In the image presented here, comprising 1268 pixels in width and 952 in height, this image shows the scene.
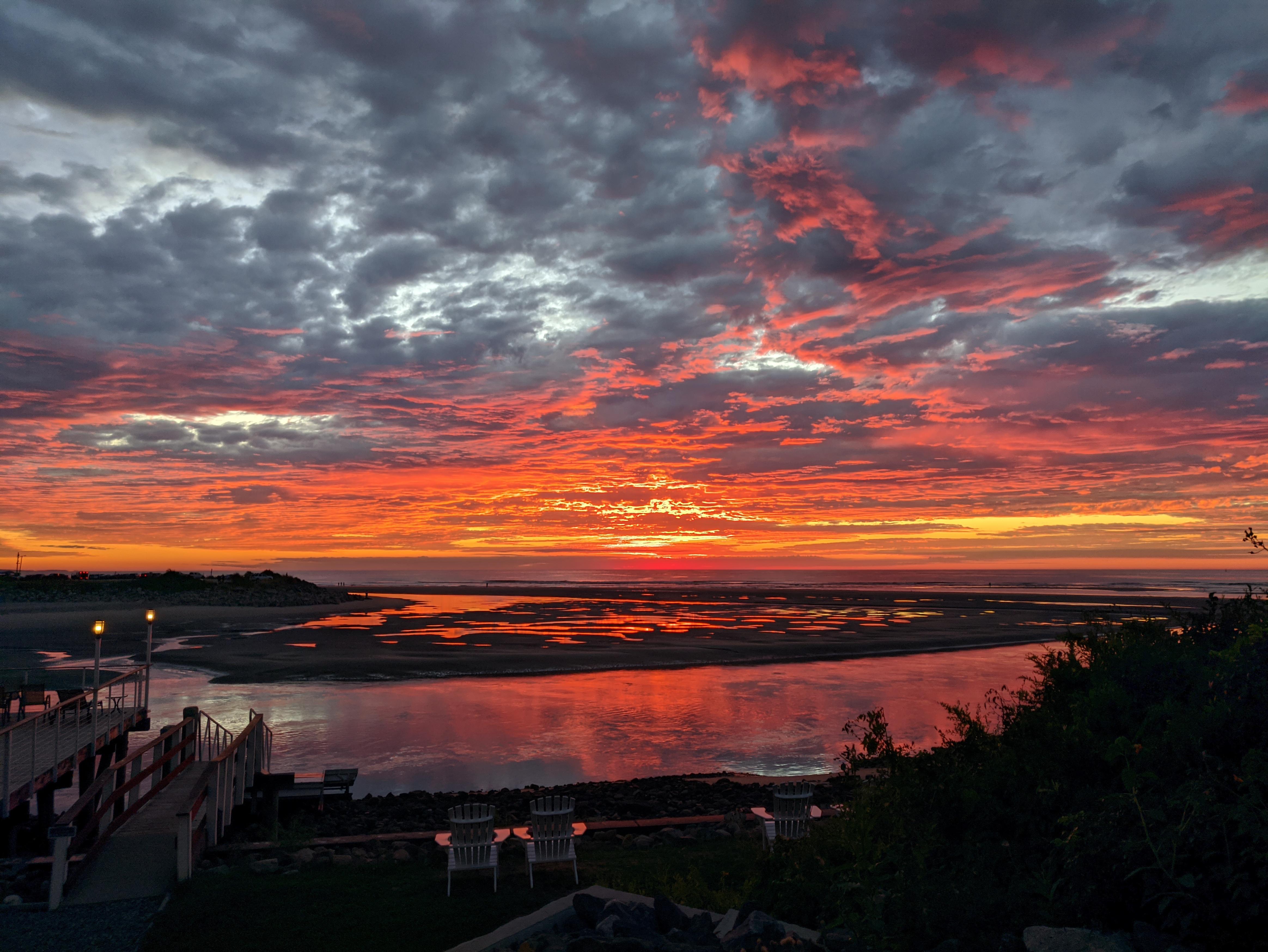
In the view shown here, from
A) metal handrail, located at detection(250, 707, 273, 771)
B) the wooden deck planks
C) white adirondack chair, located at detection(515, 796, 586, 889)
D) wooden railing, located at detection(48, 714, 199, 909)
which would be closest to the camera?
wooden railing, located at detection(48, 714, 199, 909)

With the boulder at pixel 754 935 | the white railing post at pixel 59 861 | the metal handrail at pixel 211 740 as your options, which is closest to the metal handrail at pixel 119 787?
the metal handrail at pixel 211 740

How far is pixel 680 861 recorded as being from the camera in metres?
10.3

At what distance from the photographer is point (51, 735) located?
1518 cm

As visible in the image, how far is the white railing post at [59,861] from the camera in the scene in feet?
29.6

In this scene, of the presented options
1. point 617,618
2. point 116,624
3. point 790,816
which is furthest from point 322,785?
point 116,624

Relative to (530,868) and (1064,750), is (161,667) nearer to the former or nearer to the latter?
(530,868)

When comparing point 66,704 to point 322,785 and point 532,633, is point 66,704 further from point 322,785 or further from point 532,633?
point 532,633

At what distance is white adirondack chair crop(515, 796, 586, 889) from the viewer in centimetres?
1004

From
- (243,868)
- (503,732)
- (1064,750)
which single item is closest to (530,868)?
(243,868)

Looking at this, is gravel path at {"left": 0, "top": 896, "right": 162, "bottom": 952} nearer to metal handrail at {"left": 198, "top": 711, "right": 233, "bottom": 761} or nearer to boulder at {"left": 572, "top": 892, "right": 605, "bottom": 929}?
boulder at {"left": 572, "top": 892, "right": 605, "bottom": 929}

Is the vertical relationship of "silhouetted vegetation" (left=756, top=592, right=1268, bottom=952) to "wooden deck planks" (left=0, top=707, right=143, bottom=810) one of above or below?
above

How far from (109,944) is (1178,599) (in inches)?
3467

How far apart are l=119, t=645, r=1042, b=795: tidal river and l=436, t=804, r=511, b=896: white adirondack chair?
23.1 ft

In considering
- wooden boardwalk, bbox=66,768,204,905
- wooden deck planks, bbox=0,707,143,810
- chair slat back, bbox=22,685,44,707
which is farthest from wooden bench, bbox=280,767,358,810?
chair slat back, bbox=22,685,44,707
